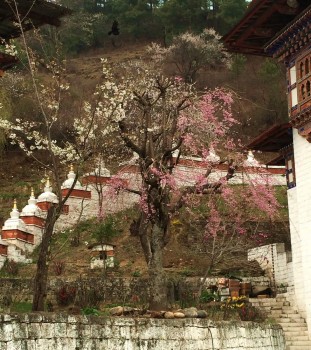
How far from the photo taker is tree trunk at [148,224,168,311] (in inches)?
693

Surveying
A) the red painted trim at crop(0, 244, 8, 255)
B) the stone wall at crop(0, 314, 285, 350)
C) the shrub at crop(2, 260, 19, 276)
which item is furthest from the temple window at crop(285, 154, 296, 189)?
the red painted trim at crop(0, 244, 8, 255)

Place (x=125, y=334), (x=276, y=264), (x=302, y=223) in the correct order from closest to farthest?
(x=125, y=334)
(x=302, y=223)
(x=276, y=264)

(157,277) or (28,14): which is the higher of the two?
(28,14)

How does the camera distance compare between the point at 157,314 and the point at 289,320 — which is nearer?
the point at 157,314

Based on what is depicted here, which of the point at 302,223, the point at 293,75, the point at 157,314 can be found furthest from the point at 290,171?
the point at 157,314

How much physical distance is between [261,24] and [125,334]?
1290 centimetres

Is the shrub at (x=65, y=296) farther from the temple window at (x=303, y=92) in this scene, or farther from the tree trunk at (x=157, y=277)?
the temple window at (x=303, y=92)

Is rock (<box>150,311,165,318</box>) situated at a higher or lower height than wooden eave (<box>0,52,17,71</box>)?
lower

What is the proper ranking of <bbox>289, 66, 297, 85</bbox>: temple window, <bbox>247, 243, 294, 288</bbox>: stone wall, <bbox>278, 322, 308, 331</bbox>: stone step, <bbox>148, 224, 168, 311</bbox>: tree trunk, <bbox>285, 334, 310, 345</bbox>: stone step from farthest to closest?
<bbox>247, 243, 294, 288</bbox>: stone wall, <bbox>289, 66, 297, 85</bbox>: temple window, <bbox>278, 322, 308, 331</bbox>: stone step, <bbox>285, 334, 310, 345</bbox>: stone step, <bbox>148, 224, 168, 311</bbox>: tree trunk

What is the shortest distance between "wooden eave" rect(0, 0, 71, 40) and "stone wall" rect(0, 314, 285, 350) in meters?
8.54

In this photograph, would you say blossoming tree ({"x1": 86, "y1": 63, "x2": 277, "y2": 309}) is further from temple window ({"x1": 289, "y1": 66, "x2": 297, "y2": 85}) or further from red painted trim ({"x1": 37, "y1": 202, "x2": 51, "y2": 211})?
red painted trim ({"x1": 37, "y1": 202, "x2": 51, "y2": 211})

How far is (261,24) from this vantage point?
22828 mm

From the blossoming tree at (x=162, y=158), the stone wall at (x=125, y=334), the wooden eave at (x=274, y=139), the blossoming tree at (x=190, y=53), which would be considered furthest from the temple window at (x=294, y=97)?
the blossoming tree at (x=190, y=53)

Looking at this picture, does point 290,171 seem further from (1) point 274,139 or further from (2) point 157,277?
(2) point 157,277
